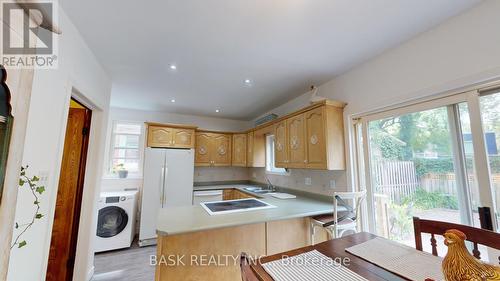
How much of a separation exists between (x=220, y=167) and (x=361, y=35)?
383 cm

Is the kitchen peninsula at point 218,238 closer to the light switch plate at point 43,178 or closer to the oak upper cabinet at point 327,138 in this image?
the oak upper cabinet at point 327,138

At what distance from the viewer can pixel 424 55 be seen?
5.44ft

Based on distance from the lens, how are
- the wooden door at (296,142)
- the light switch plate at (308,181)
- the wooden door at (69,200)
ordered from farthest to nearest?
the light switch plate at (308,181)
the wooden door at (296,142)
the wooden door at (69,200)

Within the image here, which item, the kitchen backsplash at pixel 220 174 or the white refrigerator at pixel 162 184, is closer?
the white refrigerator at pixel 162 184

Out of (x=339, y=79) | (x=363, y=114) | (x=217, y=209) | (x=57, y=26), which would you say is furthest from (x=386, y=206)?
(x=57, y=26)

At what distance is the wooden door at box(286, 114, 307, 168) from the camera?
104 inches

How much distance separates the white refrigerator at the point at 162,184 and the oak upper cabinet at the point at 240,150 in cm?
109

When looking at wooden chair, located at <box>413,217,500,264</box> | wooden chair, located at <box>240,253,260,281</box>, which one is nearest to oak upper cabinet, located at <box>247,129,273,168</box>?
wooden chair, located at <box>413,217,500,264</box>

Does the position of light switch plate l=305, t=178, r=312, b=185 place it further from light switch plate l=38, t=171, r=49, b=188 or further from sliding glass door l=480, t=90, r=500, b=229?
light switch plate l=38, t=171, r=49, b=188

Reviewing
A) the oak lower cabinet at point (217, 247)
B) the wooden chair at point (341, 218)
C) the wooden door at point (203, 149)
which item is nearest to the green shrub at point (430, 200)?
the wooden chair at point (341, 218)

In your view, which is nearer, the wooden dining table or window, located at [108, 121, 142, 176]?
the wooden dining table

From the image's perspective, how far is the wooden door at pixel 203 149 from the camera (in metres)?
4.16

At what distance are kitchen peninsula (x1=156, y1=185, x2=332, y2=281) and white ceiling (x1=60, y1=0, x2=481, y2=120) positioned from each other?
1.64 meters

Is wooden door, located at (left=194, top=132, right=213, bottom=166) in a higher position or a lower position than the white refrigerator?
higher
